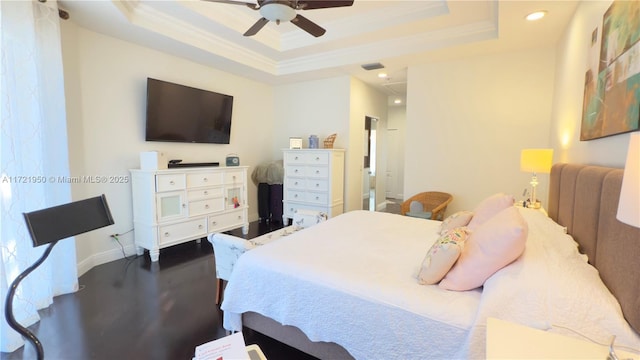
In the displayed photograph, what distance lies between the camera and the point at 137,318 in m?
2.26

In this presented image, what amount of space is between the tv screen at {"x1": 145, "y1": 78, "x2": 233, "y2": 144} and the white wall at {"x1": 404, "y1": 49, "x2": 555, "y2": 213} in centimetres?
290

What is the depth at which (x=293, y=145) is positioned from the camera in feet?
16.9

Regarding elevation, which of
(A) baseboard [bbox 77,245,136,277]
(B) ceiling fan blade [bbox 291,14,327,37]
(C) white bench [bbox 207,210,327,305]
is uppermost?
(B) ceiling fan blade [bbox 291,14,327,37]

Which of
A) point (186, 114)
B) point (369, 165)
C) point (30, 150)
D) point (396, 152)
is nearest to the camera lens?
point (30, 150)

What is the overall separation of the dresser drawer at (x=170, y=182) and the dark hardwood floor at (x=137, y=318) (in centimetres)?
90

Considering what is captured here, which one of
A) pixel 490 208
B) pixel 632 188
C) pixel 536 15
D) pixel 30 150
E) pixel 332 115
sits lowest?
pixel 490 208

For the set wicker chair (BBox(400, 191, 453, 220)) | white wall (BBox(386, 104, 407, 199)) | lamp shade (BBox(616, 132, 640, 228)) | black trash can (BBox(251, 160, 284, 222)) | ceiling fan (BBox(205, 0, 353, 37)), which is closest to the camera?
lamp shade (BBox(616, 132, 640, 228))

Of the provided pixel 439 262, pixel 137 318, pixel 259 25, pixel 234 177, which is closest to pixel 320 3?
pixel 259 25

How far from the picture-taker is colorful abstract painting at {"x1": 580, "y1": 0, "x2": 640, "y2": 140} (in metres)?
1.30

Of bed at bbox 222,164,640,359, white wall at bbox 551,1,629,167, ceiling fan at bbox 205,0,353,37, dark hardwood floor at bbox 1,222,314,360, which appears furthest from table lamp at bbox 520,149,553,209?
dark hardwood floor at bbox 1,222,314,360

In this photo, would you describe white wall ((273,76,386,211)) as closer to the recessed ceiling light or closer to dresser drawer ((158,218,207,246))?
dresser drawer ((158,218,207,246))

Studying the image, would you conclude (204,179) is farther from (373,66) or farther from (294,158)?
(373,66)

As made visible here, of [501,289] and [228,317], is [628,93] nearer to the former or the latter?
[501,289]

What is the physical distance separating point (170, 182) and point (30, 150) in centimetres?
141
